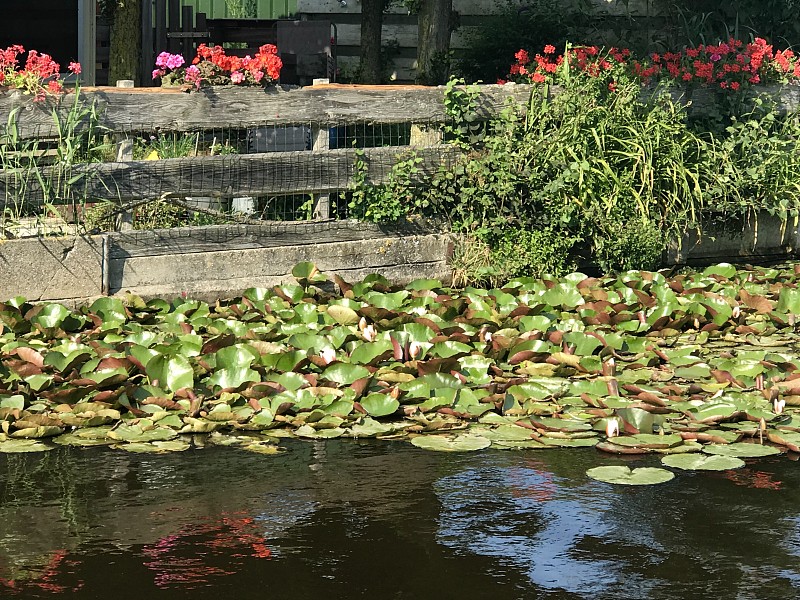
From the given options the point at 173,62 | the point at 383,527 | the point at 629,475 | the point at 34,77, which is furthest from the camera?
the point at 173,62

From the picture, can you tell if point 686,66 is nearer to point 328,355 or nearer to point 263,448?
point 328,355

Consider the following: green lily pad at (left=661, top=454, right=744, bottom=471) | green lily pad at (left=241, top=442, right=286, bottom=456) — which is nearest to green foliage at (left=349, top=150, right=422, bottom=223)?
green lily pad at (left=241, top=442, right=286, bottom=456)

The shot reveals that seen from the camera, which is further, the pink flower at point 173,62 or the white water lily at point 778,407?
the pink flower at point 173,62

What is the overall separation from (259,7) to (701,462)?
1549cm

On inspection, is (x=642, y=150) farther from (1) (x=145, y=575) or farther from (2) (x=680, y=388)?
(1) (x=145, y=575)

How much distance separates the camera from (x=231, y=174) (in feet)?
24.7

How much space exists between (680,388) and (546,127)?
346cm

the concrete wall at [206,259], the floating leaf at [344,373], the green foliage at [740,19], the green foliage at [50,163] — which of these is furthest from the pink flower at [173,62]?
the green foliage at [740,19]

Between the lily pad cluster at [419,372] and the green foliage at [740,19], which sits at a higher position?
the green foliage at [740,19]

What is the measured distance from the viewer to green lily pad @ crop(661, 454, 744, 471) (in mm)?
4344

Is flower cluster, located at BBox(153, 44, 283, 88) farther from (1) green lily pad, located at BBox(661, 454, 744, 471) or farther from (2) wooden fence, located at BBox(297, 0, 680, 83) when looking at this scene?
(2) wooden fence, located at BBox(297, 0, 680, 83)

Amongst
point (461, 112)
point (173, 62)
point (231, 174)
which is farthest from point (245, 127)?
point (461, 112)

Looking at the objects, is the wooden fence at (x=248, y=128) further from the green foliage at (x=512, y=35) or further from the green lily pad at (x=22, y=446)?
the green foliage at (x=512, y=35)

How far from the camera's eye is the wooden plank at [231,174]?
23.3 ft
